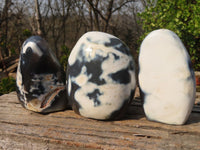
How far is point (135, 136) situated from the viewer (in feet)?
3.04

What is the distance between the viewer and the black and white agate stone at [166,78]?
38.4 inches

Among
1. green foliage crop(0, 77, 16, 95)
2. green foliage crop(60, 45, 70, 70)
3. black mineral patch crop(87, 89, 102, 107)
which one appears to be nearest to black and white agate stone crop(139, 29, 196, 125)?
black mineral patch crop(87, 89, 102, 107)

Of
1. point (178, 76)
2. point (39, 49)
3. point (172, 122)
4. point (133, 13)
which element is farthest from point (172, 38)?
point (133, 13)

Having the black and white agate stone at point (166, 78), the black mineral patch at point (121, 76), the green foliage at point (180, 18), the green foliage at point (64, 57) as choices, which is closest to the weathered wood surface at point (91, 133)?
the black and white agate stone at point (166, 78)

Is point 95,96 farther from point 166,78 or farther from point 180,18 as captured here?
point 180,18

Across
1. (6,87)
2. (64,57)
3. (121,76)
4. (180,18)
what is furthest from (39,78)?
(64,57)

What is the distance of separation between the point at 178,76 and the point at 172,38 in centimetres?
20

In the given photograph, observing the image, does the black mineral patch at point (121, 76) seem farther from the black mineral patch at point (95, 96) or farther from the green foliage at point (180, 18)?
the green foliage at point (180, 18)

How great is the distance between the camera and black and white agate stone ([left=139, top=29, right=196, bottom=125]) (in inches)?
38.4

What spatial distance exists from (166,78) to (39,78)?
28.5 inches

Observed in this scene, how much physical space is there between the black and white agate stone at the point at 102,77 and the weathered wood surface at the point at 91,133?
3.6 inches

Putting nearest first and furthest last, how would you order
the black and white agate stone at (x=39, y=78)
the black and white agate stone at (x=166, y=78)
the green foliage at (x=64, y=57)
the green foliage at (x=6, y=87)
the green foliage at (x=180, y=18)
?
the black and white agate stone at (x=166, y=78) → the black and white agate stone at (x=39, y=78) → the green foliage at (x=180, y=18) → the green foliage at (x=6, y=87) → the green foliage at (x=64, y=57)

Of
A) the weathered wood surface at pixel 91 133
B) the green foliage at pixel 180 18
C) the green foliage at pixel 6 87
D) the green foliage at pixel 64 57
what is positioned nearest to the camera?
the weathered wood surface at pixel 91 133

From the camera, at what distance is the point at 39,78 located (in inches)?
46.7
